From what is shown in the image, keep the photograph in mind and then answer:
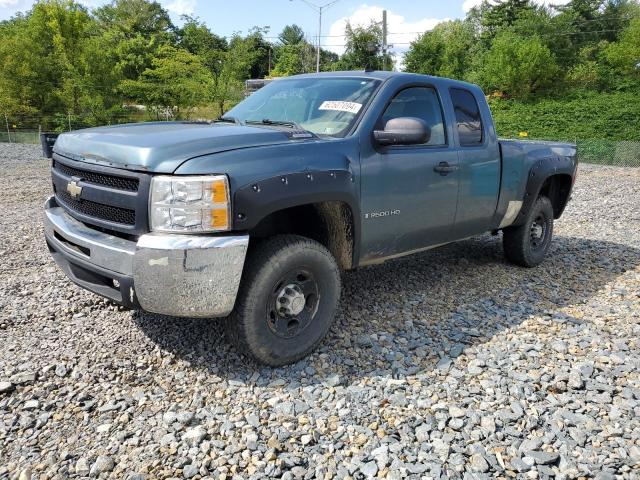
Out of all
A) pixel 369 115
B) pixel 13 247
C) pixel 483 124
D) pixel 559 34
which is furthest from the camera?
pixel 559 34

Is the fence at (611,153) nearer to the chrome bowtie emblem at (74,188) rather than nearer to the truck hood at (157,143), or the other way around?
the truck hood at (157,143)

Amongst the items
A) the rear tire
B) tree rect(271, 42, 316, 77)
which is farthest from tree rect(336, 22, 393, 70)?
the rear tire

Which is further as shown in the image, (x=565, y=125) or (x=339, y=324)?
(x=565, y=125)

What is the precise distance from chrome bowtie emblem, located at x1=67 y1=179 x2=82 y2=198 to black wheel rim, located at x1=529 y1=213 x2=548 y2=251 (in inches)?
183

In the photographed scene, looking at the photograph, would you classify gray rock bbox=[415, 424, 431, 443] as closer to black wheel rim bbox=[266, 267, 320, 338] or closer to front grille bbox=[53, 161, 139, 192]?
black wheel rim bbox=[266, 267, 320, 338]

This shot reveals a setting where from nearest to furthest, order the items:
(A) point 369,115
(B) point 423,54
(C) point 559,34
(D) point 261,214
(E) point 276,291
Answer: (D) point 261,214
(E) point 276,291
(A) point 369,115
(C) point 559,34
(B) point 423,54

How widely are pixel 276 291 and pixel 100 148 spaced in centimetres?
135

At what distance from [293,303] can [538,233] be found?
3.77 meters

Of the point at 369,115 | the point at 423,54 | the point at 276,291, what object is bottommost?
the point at 276,291

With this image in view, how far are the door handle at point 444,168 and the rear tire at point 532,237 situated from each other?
172cm

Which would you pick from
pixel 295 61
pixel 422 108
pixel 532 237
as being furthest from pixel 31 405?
pixel 295 61

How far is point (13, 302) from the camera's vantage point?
4.11 metres

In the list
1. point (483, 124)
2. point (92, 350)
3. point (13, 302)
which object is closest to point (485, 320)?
point (483, 124)

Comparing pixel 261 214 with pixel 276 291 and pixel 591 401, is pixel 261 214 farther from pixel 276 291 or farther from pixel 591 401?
pixel 591 401
